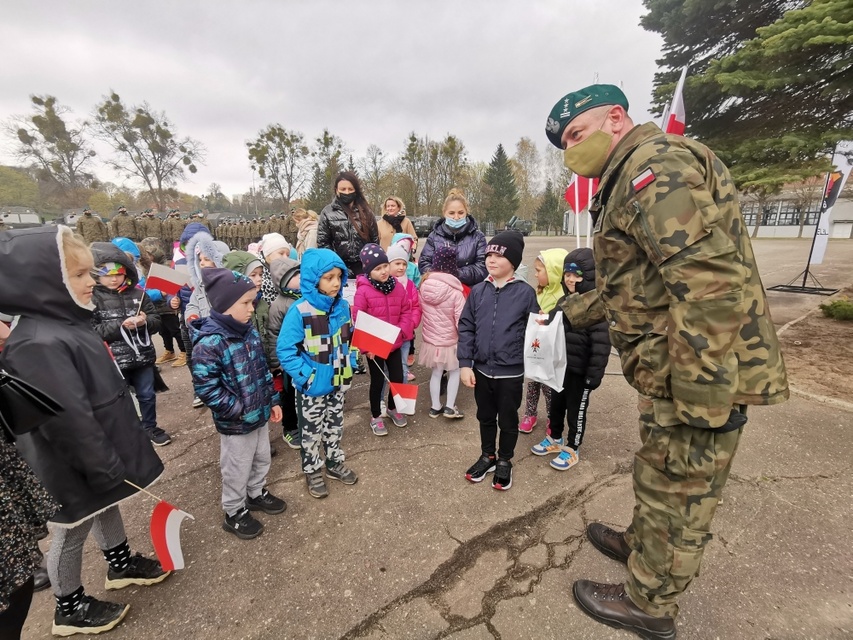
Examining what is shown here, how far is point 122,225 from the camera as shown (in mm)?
15492

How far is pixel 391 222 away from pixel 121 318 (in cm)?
324

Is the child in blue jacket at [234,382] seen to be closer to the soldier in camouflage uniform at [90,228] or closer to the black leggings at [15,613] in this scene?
the black leggings at [15,613]

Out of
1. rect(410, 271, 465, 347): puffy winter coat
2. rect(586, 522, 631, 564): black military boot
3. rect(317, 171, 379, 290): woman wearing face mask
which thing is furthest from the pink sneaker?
rect(317, 171, 379, 290): woman wearing face mask

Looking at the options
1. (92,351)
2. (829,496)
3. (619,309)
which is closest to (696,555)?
(619,309)

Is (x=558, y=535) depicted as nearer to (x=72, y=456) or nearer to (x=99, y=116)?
(x=72, y=456)

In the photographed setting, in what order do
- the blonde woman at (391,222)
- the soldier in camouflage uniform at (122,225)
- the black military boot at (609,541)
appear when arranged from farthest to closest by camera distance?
the soldier in camouflage uniform at (122,225), the blonde woman at (391,222), the black military boot at (609,541)

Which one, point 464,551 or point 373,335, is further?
point 373,335

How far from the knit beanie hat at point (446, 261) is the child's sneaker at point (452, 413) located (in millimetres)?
1489

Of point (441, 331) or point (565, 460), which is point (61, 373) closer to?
point (441, 331)

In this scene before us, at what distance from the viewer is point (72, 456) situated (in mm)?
1728

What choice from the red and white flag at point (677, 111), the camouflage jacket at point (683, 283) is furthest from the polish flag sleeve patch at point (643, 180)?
the red and white flag at point (677, 111)

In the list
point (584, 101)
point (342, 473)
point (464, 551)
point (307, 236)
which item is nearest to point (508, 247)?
point (584, 101)

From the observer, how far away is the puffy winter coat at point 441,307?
4.04 m

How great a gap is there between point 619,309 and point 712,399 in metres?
0.50
